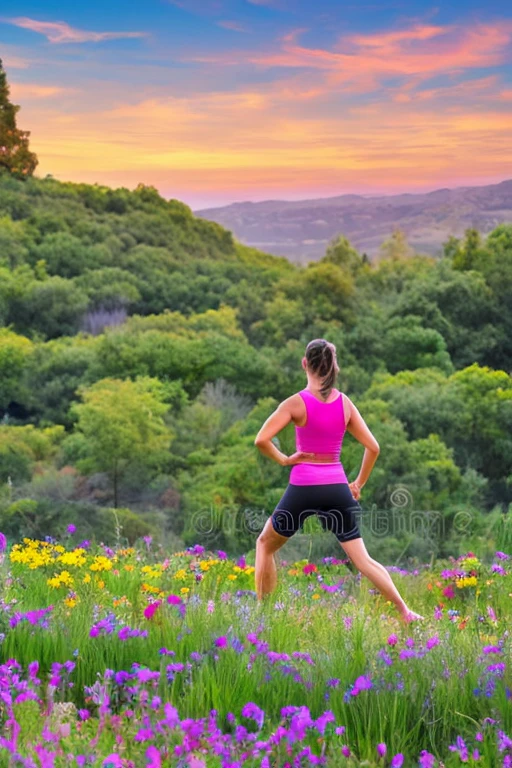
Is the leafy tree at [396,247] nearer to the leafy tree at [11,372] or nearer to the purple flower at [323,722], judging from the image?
the leafy tree at [11,372]

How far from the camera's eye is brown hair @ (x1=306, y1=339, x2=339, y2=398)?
5.21m

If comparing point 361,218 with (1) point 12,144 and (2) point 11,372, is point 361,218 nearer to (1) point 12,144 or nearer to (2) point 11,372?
(1) point 12,144

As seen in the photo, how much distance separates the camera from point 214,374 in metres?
40.8

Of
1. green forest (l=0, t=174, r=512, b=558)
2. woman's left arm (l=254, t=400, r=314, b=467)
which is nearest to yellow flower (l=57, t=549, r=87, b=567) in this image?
woman's left arm (l=254, t=400, r=314, b=467)

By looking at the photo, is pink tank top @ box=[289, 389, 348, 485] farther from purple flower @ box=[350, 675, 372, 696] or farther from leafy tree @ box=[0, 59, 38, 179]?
leafy tree @ box=[0, 59, 38, 179]

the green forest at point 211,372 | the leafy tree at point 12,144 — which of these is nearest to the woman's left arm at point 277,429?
the green forest at point 211,372

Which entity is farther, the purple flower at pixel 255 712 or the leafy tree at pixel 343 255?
the leafy tree at pixel 343 255

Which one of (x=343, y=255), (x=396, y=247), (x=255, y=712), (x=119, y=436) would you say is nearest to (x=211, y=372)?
(x=119, y=436)

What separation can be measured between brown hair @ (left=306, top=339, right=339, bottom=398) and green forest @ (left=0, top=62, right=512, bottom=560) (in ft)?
12.6

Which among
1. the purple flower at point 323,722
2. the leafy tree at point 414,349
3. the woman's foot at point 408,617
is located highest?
the purple flower at point 323,722

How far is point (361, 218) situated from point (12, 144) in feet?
85.3

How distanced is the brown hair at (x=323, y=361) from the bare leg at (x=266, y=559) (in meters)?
0.83

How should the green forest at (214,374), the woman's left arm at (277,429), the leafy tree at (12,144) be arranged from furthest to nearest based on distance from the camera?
the leafy tree at (12,144)
the green forest at (214,374)
the woman's left arm at (277,429)

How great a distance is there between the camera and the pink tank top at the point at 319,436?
17.2 feet
